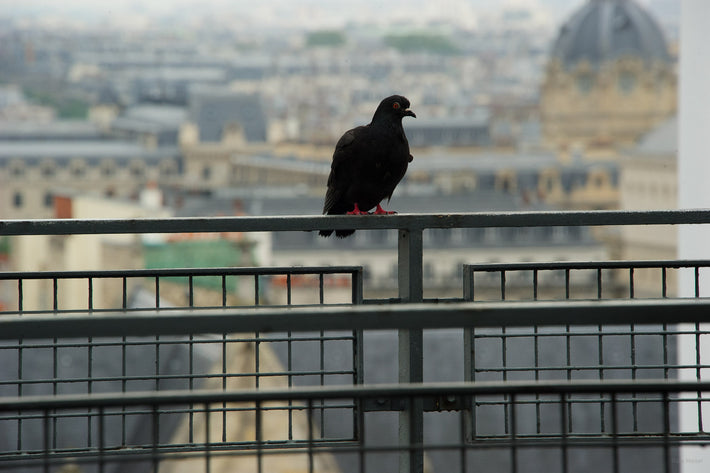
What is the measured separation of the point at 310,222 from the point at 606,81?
73725 millimetres

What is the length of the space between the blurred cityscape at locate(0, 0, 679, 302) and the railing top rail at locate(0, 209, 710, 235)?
42686 millimetres

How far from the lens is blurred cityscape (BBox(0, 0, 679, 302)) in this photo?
171 feet

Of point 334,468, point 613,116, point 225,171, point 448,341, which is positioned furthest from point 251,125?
point 334,468

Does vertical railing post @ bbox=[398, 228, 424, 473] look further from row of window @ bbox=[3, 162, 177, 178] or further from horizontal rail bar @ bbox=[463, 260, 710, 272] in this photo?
row of window @ bbox=[3, 162, 177, 178]

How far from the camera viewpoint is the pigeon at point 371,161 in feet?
9.73

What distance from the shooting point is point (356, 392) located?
138cm

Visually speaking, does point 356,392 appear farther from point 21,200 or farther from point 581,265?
point 21,200

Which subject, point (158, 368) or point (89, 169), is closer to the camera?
point (158, 368)

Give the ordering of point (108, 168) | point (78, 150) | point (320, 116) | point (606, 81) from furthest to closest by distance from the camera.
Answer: point (606, 81), point (320, 116), point (78, 150), point (108, 168)

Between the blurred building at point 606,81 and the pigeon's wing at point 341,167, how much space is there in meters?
68.4

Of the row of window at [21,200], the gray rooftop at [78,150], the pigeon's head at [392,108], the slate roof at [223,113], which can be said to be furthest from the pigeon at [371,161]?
the slate roof at [223,113]

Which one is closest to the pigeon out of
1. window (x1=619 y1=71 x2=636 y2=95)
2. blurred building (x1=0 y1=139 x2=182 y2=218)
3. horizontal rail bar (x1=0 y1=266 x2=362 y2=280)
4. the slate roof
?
horizontal rail bar (x1=0 y1=266 x2=362 y2=280)

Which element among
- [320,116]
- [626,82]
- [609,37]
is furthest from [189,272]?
[609,37]

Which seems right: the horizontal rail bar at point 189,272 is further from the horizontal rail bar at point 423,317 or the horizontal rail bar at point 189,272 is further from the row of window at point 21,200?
the row of window at point 21,200
